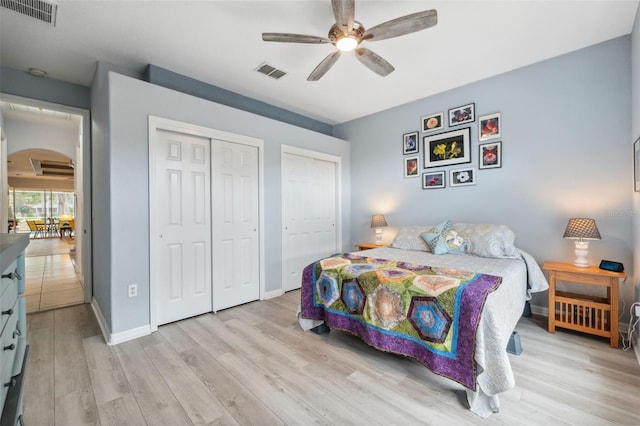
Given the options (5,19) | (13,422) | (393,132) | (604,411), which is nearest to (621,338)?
(604,411)

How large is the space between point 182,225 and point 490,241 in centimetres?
320

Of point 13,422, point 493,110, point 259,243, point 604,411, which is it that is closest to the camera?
point 13,422

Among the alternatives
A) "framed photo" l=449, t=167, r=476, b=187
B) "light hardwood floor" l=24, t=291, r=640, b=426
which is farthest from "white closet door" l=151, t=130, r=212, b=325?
"framed photo" l=449, t=167, r=476, b=187

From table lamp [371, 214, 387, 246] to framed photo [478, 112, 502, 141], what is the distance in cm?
162

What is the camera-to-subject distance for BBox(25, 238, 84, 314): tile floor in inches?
134

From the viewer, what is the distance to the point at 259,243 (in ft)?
11.6

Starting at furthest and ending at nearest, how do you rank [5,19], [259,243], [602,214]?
[259,243], [602,214], [5,19]

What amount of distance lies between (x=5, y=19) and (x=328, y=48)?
2.58 metres

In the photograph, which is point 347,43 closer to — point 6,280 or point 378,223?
point 6,280

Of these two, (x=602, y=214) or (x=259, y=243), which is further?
(x=259, y=243)

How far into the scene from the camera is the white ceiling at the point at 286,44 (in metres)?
2.14

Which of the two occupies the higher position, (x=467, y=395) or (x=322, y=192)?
(x=322, y=192)

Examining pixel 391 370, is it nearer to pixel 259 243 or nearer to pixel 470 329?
pixel 470 329


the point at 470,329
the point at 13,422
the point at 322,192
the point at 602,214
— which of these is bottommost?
the point at 470,329
